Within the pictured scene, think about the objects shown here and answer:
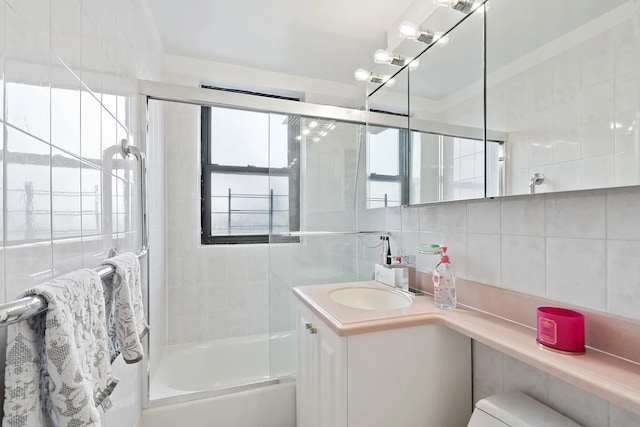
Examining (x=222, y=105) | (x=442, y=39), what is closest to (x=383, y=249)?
(x=442, y=39)

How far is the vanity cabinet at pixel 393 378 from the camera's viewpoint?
0.95 meters

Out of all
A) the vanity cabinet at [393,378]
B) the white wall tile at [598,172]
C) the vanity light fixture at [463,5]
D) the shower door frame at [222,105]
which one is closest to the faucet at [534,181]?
the white wall tile at [598,172]

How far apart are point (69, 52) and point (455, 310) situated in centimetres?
148

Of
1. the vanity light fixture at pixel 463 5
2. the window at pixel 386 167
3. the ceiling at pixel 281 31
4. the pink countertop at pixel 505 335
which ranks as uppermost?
the ceiling at pixel 281 31

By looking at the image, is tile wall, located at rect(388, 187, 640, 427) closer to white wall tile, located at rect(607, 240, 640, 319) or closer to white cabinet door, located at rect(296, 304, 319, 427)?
white wall tile, located at rect(607, 240, 640, 319)

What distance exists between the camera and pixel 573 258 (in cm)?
85

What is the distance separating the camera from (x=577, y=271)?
84 cm

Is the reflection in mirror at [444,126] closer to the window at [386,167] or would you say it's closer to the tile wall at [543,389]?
the window at [386,167]

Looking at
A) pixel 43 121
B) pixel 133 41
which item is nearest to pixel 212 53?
pixel 133 41

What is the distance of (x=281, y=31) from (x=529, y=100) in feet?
4.93

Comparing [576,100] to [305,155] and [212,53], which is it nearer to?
[305,155]

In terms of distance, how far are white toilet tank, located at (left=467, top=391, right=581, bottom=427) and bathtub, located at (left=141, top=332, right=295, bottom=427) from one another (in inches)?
40.9

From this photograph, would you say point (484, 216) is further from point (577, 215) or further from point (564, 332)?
point (564, 332)

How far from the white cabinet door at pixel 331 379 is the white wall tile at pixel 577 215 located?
2.47 ft
